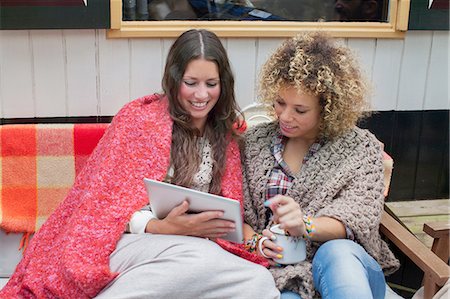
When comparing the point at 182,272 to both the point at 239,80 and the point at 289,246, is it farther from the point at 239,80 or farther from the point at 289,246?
the point at 239,80

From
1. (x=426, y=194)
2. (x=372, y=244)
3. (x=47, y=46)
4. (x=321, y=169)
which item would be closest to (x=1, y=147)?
(x=47, y=46)

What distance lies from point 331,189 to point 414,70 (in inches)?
38.0

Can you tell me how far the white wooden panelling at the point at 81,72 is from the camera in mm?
2557

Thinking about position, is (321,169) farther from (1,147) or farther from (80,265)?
(1,147)

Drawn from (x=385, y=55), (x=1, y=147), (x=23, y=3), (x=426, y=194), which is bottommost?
(x=426, y=194)

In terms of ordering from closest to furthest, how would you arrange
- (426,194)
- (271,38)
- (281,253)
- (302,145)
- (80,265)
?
1. (80,265)
2. (281,253)
3. (302,145)
4. (271,38)
5. (426,194)

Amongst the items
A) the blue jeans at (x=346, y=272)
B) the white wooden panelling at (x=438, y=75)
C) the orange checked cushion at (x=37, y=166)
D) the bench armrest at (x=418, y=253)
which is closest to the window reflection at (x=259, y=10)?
the white wooden panelling at (x=438, y=75)

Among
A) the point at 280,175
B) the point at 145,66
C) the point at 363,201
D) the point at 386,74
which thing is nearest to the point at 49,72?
the point at 145,66

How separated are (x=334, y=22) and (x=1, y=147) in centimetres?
144

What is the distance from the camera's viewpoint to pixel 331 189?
7.23 ft

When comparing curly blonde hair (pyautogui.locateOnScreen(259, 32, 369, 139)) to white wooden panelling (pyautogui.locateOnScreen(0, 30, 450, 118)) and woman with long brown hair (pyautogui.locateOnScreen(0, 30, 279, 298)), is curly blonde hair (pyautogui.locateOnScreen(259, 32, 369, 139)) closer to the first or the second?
woman with long brown hair (pyautogui.locateOnScreen(0, 30, 279, 298))

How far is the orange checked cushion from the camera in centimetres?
246

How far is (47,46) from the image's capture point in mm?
2541

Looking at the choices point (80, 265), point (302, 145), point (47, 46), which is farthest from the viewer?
point (47, 46)
